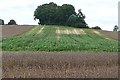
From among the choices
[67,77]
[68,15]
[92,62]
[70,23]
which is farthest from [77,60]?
[68,15]

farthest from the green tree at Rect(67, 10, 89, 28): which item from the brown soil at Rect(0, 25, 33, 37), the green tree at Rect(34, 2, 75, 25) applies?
the brown soil at Rect(0, 25, 33, 37)

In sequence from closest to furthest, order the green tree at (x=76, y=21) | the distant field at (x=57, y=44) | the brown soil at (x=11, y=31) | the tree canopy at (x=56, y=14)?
1. the distant field at (x=57, y=44)
2. the brown soil at (x=11, y=31)
3. the green tree at (x=76, y=21)
4. the tree canopy at (x=56, y=14)

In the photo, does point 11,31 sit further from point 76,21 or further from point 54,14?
point 54,14

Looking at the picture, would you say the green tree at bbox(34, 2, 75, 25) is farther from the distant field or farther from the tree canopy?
the distant field

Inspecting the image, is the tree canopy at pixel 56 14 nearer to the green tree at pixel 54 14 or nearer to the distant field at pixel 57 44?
the green tree at pixel 54 14

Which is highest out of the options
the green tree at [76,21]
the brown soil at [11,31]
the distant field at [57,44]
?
the green tree at [76,21]

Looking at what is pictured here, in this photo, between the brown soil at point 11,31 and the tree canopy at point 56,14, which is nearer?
the brown soil at point 11,31

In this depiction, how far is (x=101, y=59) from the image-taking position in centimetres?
2067

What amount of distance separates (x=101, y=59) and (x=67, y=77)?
29.8ft

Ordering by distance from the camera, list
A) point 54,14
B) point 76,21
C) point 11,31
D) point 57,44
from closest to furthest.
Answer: point 57,44
point 11,31
point 76,21
point 54,14

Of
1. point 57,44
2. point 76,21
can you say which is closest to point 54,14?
point 76,21

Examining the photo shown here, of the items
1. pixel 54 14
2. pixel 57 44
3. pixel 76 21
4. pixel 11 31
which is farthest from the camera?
pixel 54 14

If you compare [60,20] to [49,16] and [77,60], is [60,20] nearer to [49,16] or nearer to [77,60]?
[49,16]

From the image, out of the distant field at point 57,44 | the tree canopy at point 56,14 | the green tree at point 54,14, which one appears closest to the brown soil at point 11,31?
the distant field at point 57,44
